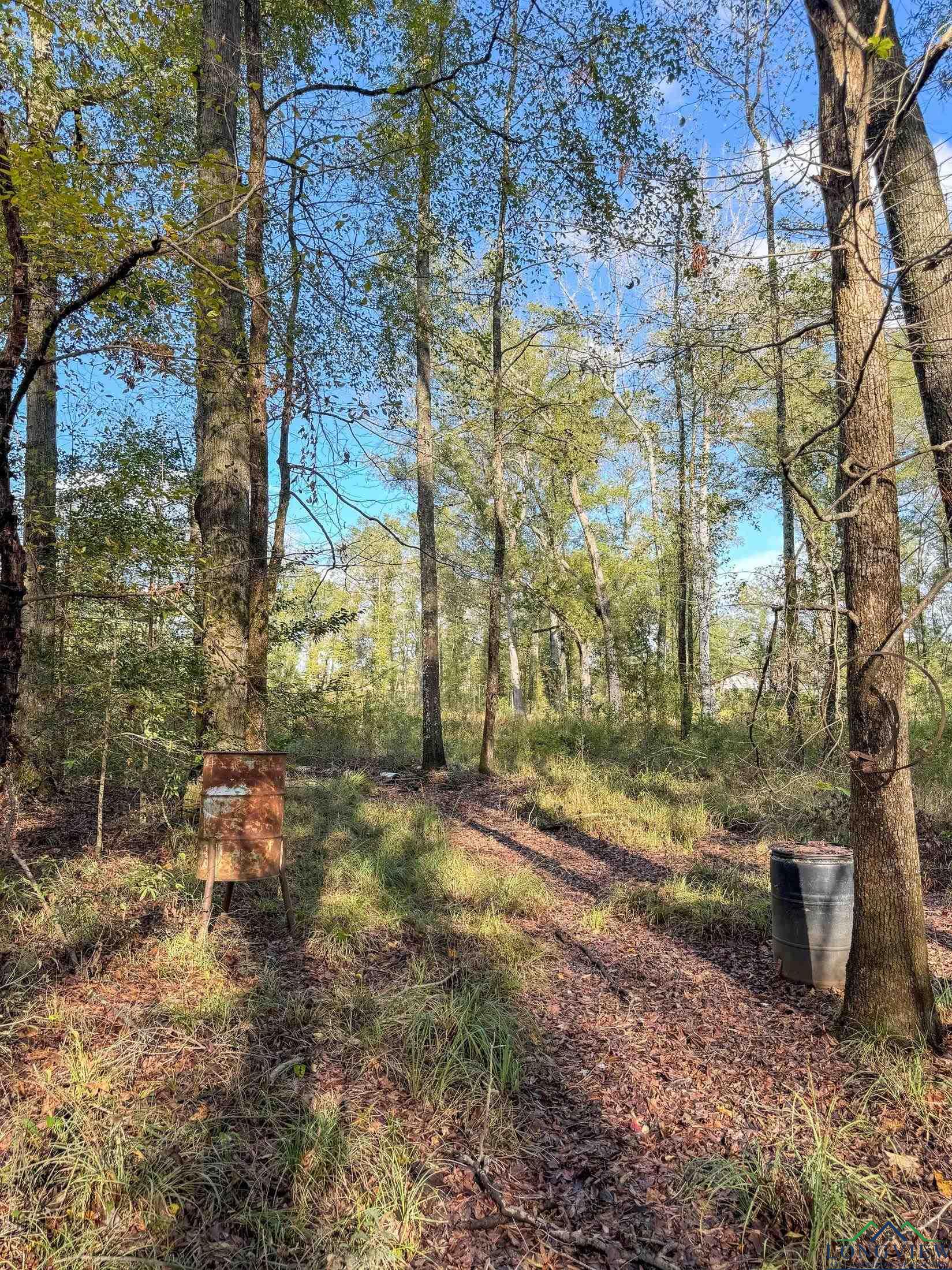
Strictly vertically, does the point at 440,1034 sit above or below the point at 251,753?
below

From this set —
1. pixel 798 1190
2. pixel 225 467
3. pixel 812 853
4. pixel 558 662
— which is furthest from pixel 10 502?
pixel 558 662

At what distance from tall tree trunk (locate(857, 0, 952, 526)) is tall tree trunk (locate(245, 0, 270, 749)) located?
4475mm

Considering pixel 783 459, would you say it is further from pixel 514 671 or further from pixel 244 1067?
pixel 514 671

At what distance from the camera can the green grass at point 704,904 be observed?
456 centimetres

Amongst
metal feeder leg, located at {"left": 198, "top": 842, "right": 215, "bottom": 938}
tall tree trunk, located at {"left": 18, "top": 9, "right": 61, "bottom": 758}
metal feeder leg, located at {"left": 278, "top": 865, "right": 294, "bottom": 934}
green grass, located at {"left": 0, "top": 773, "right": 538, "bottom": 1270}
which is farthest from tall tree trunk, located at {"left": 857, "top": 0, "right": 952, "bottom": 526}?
metal feeder leg, located at {"left": 198, "top": 842, "right": 215, "bottom": 938}

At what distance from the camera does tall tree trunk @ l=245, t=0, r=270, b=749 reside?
5.00 m

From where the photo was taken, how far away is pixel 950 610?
17.8 m

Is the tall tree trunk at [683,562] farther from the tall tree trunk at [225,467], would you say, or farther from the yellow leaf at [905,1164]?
the yellow leaf at [905,1164]

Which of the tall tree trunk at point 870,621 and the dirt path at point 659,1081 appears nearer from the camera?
the dirt path at point 659,1081

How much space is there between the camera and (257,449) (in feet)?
20.9

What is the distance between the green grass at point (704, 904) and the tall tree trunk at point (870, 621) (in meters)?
1.45

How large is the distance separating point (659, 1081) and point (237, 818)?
8.91 feet

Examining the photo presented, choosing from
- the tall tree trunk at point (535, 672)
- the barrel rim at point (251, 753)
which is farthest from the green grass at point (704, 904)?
the tall tree trunk at point (535, 672)

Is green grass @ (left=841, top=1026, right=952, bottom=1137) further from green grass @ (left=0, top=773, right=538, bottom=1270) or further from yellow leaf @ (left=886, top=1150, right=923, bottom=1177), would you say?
green grass @ (left=0, top=773, right=538, bottom=1270)
